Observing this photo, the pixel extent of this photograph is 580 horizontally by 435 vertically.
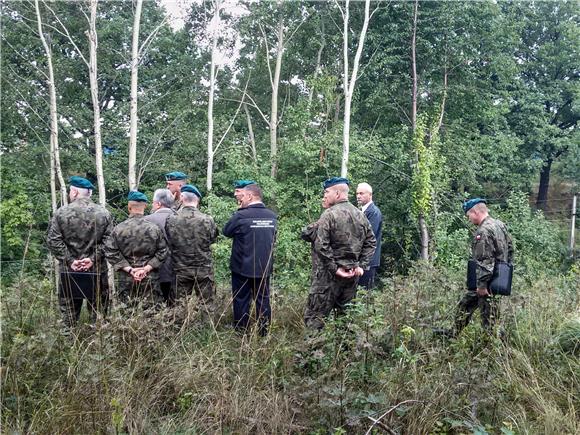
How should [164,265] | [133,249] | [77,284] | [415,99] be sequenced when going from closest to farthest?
[77,284] → [133,249] → [164,265] → [415,99]

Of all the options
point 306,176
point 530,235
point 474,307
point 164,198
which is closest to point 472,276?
point 474,307

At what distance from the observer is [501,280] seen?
504 centimetres

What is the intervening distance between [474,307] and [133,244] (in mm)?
3643

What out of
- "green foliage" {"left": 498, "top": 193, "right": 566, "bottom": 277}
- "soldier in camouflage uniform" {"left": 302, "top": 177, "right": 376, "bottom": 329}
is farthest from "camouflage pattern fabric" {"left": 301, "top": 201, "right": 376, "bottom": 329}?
"green foliage" {"left": 498, "top": 193, "right": 566, "bottom": 277}

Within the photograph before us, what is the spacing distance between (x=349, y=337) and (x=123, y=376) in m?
1.61

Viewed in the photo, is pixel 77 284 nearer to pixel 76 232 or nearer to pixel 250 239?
pixel 76 232

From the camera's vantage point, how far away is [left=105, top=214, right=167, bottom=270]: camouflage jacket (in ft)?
17.2

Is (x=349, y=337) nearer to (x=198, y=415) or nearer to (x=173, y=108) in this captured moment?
(x=198, y=415)

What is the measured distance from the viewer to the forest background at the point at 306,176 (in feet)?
10.8

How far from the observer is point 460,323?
4941 mm

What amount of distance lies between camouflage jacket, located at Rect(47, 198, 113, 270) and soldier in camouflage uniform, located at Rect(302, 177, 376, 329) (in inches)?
87.2

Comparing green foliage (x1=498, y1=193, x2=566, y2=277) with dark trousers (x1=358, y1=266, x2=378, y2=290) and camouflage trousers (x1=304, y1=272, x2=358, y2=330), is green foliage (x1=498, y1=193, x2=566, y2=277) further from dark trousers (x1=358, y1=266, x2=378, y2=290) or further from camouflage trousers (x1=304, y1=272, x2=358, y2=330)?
camouflage trousers (x1=304, y1=272, x2=358, y2=330)

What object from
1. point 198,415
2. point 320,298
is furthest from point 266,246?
point 198,415

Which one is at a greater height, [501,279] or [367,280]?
[501,279]
